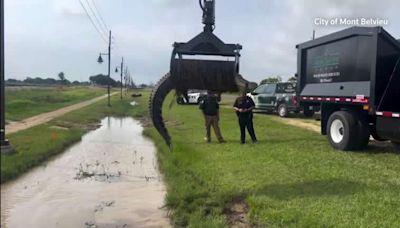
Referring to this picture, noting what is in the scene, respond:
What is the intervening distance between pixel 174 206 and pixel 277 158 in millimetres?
3453

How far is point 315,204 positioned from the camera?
7008 mm

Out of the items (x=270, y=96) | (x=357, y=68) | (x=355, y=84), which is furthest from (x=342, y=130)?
(x=270, y=96)

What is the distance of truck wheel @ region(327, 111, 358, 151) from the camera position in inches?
472

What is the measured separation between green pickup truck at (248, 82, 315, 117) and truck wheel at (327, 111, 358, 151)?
11.2 metres

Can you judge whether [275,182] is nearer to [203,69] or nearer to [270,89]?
[203,69]

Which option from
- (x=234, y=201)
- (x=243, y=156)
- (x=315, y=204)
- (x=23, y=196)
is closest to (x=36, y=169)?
(x=23, y=196)

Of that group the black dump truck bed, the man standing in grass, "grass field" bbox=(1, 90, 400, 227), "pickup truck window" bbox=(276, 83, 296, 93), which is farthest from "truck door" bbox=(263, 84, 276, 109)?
the black dump truck bed

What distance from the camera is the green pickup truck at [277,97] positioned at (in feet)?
81.8

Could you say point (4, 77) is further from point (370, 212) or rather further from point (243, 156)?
point (243, 156)

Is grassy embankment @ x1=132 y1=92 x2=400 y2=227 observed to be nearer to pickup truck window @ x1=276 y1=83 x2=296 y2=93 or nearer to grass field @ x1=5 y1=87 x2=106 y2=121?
grass field @ x1=5 y1=87 x2=106 y2=121

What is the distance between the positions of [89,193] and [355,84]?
624 cm

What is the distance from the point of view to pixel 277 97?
26.1 metres

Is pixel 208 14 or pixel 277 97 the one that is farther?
pixel 277 97

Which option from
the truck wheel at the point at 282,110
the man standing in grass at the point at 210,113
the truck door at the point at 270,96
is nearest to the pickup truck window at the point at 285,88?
the truck door at the point at 270,96
